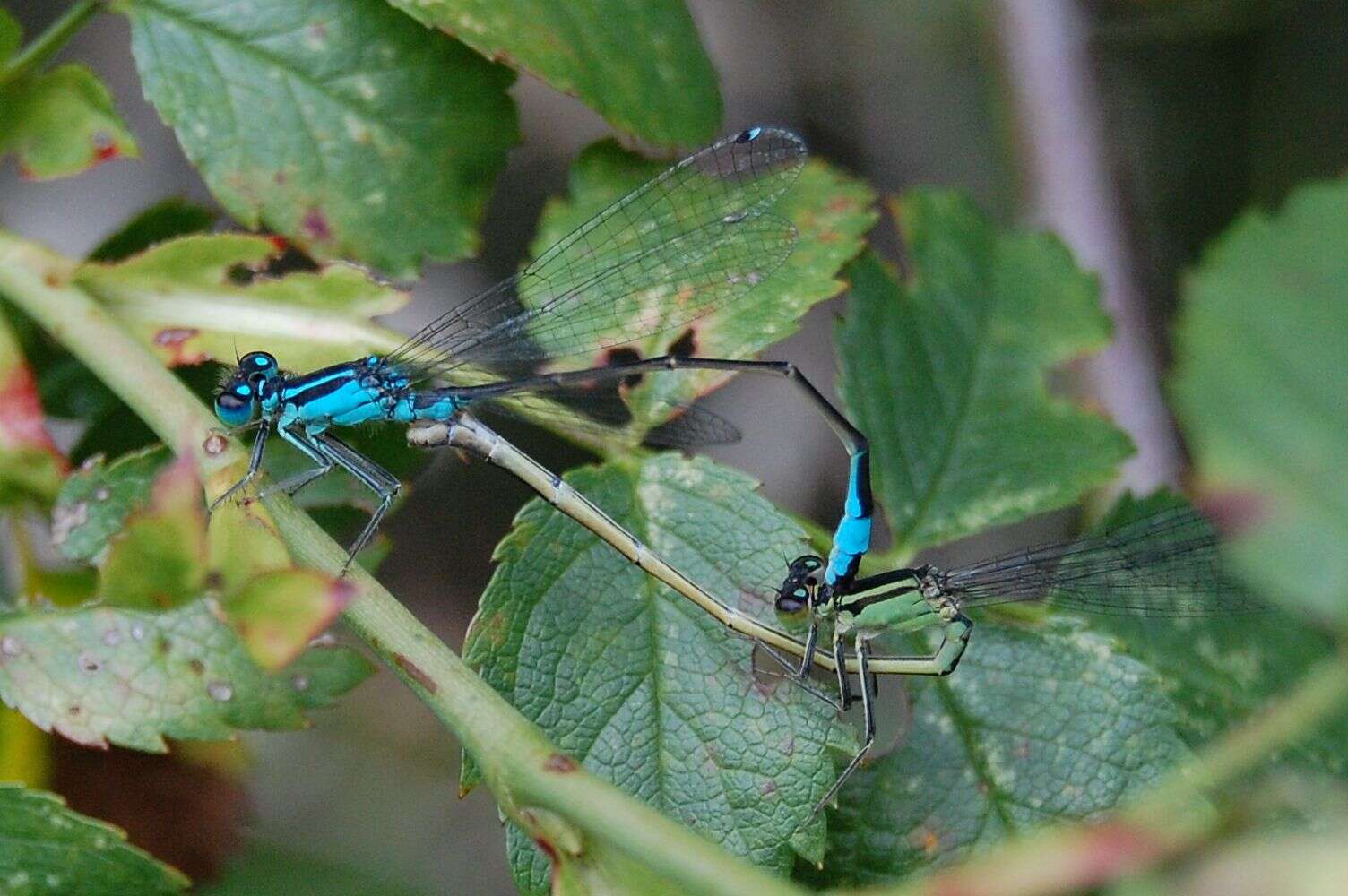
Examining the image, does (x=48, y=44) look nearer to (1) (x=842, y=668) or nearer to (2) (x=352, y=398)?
(2) (x=352, y=398)

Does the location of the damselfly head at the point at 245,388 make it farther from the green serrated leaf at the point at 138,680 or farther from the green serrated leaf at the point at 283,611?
the green serrated leaf at the point at 283,611

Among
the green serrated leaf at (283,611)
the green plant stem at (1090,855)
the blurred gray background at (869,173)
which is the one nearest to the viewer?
the green plant stem at (1090,855)

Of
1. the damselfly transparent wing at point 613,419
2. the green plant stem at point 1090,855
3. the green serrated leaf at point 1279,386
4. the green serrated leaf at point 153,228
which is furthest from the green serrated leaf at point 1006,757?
the green serrated leaf at point 153,228

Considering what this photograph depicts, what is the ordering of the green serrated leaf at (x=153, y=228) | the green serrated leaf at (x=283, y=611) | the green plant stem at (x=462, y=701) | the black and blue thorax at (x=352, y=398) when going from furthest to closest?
the green serrated leaf at (x=153, y=228), the black and blue thorax at (x=352, y=398), the green plant stem at (x=462, y=701), the green serrated leaf at (x=283, y=611)

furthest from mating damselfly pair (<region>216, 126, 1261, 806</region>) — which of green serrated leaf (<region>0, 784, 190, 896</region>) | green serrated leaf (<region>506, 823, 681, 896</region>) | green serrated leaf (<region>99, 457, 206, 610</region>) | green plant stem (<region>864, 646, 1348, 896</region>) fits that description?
green plant stem (<region>864, 646, 1348, 896</region>)

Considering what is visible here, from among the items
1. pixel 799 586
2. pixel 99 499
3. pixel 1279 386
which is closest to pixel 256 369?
pixel 99 499

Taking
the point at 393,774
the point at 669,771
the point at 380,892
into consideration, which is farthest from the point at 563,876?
the point at 393,774

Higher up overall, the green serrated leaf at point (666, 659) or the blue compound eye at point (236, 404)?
the blue compound eye at point (236, 404)
